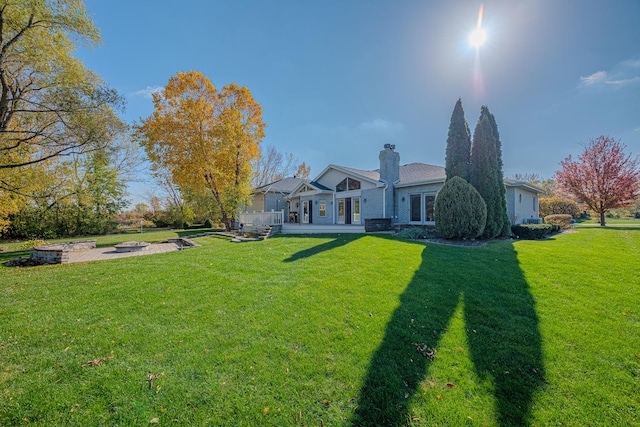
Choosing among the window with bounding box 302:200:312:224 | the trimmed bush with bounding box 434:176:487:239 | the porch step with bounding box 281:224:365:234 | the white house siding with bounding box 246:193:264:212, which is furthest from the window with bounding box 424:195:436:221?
the white house siding with bounding box 246:193:264:212

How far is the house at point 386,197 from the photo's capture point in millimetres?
14656

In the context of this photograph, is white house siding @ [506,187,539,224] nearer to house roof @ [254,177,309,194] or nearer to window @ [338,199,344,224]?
window @ [338,199,344,224]

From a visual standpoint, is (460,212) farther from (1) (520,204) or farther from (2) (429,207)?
(1) (520,204)

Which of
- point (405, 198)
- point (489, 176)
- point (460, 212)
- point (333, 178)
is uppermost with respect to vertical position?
point (333, 178)

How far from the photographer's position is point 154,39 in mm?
11297

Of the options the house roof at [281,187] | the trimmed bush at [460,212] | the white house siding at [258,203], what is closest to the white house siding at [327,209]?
the house roof at [281,187]

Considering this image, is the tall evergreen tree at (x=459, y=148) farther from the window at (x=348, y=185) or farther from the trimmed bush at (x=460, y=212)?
the window at (x=348, y=185)

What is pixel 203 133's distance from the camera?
16.7 metres

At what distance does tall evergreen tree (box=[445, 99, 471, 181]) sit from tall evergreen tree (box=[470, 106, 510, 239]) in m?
0.34

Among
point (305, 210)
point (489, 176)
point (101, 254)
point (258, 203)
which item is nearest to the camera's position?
point (101, 254)

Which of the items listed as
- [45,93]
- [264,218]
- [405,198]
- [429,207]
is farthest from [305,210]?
[45,93]

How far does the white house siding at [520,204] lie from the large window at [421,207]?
4216mm

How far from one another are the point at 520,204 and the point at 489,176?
19.3 ft

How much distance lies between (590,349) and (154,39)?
54.0ft
